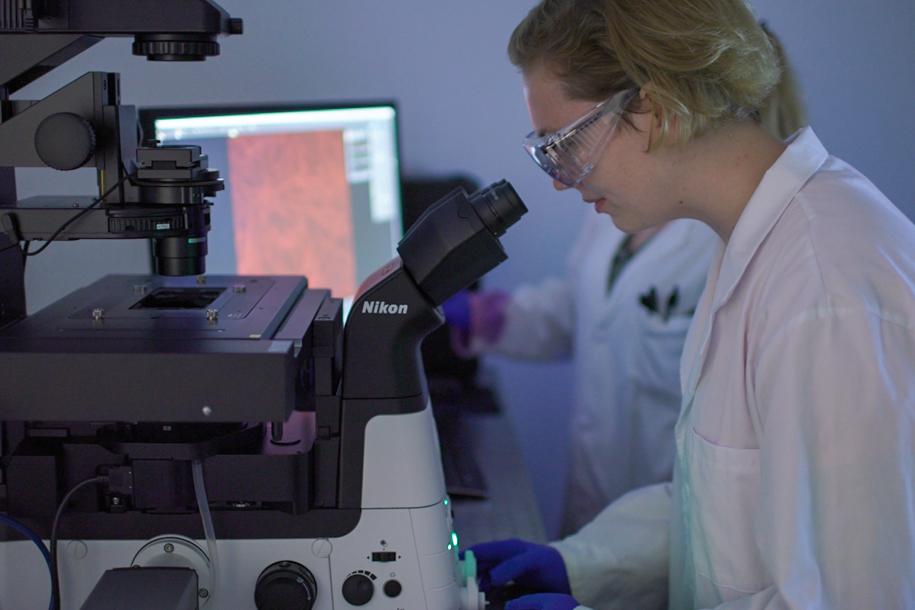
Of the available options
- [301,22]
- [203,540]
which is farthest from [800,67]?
[203,540]

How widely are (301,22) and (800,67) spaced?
4.01 feet

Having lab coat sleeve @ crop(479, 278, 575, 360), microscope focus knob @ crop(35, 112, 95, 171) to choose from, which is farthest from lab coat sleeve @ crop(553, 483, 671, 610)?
lab coat sleeve @ crop(479, 278, 575, 360)

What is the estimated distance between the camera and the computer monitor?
70.8 inches

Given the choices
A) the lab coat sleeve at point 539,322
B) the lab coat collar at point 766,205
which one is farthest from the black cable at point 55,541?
the lab coat sleeve at point 539,322

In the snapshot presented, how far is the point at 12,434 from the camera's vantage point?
101 centimetres

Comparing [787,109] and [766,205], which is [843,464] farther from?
[787,109]

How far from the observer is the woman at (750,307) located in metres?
0.93

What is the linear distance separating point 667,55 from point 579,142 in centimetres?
13

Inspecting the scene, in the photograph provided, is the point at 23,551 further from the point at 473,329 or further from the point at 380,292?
the point at 473,329

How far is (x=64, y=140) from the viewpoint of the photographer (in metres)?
0.94

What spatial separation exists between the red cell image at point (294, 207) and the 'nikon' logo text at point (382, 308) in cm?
91

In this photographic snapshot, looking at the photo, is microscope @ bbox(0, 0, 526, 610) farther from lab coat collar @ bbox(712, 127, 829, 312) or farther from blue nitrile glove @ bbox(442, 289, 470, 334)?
blue nitrile glove @ bbox(442, 289, 470, 334)

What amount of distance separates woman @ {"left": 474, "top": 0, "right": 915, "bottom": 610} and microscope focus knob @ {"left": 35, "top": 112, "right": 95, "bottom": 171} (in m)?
0.48

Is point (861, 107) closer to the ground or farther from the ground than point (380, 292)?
farther from the ground
